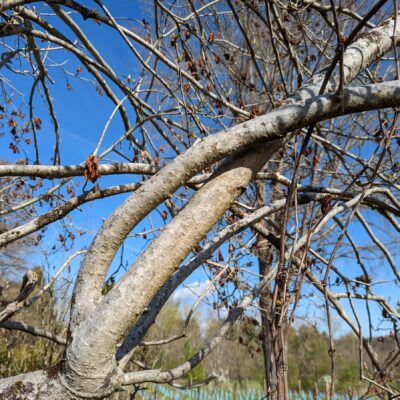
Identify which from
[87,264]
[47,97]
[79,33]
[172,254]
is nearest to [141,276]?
[172,254]

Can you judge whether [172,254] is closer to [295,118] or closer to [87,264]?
[87,264]

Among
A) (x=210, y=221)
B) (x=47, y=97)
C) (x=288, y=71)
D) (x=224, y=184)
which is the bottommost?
(x=210, y=221)

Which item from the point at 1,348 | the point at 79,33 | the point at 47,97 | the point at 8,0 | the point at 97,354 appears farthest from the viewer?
the point at 1,348

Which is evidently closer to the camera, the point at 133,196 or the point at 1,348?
the point at 133,196

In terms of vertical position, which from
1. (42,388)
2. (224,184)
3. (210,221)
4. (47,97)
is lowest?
(42,388)

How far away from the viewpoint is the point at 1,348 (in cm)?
704

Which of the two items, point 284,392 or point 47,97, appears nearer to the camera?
point 284,392

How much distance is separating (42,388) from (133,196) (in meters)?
0.62

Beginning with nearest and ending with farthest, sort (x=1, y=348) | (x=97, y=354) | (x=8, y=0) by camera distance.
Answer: (x=97, y=354) < (x=8, y=0) < (x=1, y=348)

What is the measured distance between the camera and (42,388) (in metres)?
1.03

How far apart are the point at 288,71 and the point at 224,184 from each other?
7197mm

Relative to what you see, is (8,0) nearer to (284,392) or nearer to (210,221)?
(210,221)

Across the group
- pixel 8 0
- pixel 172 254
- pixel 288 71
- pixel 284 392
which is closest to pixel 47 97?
pixel 8 0

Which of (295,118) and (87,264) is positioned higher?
(295,118)
